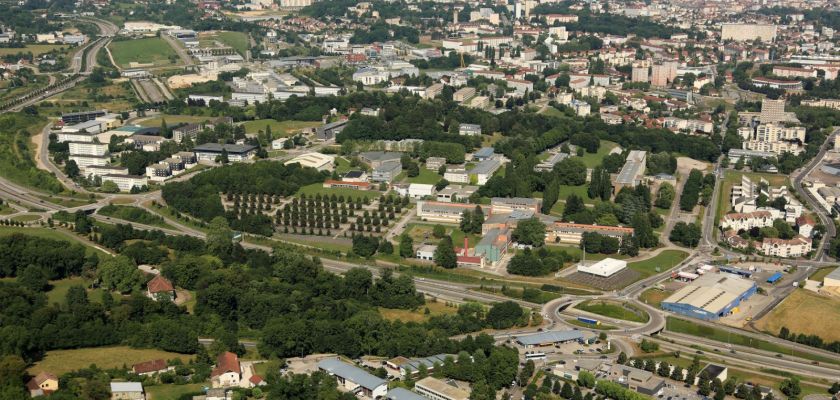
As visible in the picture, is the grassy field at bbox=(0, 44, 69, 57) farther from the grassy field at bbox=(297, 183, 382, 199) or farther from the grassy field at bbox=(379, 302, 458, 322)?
the grassy field at bbox=(379, 302, 458, 322)

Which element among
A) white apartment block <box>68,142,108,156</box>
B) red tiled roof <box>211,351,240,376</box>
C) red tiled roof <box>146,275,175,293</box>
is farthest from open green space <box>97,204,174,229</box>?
red tiled roof <box>211,351,240,376</box>

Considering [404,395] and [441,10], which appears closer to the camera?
[404,395]

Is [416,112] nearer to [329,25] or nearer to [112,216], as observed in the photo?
[112,216]

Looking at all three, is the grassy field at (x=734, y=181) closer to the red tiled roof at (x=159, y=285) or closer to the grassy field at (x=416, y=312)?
the grassy field at (x=416, y=312)

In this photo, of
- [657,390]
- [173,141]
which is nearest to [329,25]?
[173,141]

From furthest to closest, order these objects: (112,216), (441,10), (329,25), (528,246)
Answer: (441,10)
(329,25)
(112,216)
(528,246)
